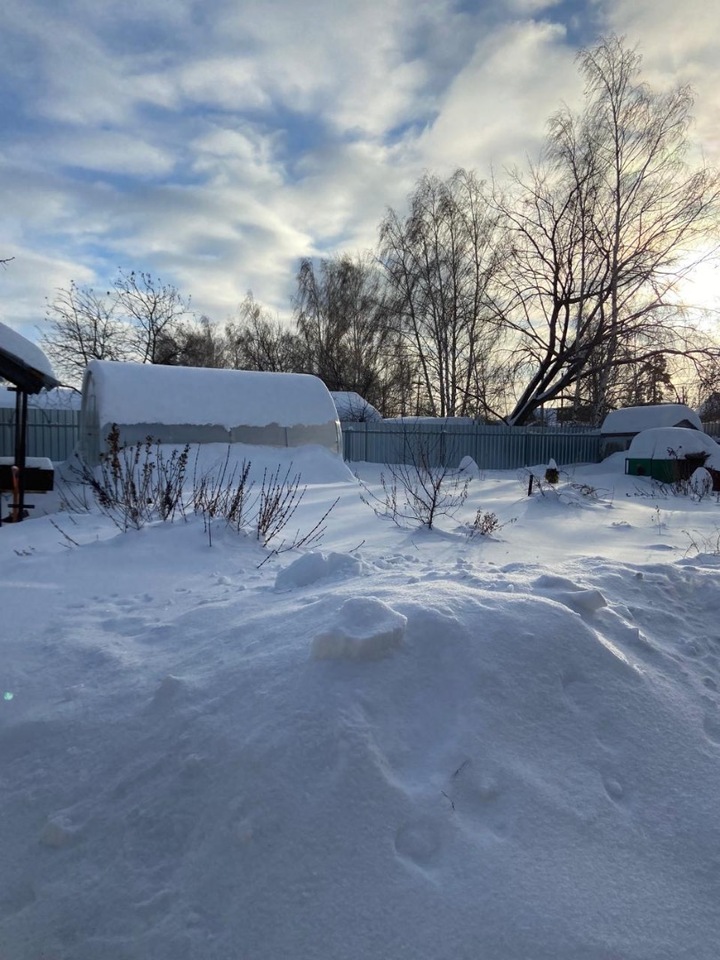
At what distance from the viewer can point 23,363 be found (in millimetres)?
8859

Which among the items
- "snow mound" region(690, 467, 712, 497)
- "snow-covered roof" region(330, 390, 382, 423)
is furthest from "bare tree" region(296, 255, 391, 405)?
"snow mound" region(690, 467, 712, 497)

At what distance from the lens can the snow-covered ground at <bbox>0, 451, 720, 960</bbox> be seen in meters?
1.62

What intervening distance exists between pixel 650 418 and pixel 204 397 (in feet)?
49.8

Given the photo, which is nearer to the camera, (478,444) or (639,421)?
(639,421)

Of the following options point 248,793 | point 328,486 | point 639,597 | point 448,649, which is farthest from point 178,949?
point 328,486

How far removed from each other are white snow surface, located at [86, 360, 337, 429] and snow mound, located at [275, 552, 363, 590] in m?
9.52

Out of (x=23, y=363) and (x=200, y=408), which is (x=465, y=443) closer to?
(x=200, y=408)

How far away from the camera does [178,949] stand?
1564mm

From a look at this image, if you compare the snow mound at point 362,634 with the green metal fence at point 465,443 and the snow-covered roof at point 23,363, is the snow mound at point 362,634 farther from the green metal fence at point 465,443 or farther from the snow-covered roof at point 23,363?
the green metal fence at point 465,443

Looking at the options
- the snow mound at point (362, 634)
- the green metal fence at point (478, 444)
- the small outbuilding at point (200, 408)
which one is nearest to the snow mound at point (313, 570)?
the snow mound at point (362, 634)

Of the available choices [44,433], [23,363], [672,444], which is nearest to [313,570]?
[23,363]

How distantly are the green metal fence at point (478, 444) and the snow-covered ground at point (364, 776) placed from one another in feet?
54.4

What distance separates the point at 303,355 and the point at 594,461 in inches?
704

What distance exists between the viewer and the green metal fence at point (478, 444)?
2092cm
